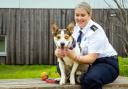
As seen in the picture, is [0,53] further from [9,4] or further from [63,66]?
[63,66]

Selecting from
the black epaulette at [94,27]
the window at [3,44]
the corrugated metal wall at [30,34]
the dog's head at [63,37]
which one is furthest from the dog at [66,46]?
the window at [3,44]

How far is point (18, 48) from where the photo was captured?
16922 millimetres

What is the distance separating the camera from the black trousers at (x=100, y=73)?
492 cm

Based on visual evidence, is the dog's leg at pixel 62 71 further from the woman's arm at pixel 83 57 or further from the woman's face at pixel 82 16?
the woman's face at pixel 82 16

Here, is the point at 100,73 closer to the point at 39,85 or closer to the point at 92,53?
the point at 92,53

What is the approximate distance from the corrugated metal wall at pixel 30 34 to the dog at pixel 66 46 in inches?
456

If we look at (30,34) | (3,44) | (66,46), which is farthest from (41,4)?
(66,46)

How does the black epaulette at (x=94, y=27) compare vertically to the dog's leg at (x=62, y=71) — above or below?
above

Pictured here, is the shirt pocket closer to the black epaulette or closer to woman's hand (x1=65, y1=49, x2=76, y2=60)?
the black epaulette

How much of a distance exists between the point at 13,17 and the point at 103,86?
1212 centimetres

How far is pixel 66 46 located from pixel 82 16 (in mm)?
534

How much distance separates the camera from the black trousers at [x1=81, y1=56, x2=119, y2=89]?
16.1ft

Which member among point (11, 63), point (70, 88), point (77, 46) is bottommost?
point (11, 63)

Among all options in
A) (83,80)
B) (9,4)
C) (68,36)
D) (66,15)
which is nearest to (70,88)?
(83,80)
